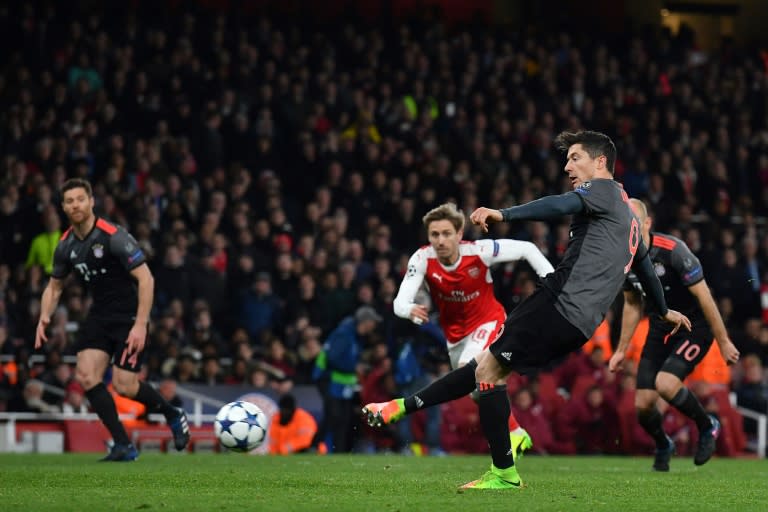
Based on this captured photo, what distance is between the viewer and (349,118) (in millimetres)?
21703

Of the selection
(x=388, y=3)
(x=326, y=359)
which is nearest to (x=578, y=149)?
(x=326, y=359)

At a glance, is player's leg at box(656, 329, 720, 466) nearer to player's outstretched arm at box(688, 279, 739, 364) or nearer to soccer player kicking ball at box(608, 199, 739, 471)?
soccer player kicking ball at box(608, 199, 739, 471)

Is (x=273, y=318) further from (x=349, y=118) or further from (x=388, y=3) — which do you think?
(x=388, y=3)

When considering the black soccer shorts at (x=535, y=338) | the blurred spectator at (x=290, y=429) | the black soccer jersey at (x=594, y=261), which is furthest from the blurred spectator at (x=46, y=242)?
the black soccer jersey at (x=594, y=261)

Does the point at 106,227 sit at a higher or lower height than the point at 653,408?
higher

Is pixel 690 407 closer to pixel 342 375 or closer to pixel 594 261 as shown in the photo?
pixel 594 261

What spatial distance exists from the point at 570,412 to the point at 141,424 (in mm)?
5220

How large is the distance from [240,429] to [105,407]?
1.60 m

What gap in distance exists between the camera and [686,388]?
11.6 metres

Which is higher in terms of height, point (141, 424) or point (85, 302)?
point (85, 302)

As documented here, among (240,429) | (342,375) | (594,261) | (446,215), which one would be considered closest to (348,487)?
(594,261)

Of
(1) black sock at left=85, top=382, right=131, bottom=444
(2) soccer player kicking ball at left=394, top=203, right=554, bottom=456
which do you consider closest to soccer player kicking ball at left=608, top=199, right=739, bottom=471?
(2) soccer player kicking ball at left=394, top=203, right=554, bottom=456

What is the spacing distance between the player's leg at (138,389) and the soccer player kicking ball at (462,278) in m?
2.44

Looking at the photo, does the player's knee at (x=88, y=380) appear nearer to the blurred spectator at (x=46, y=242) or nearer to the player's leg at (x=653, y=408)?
the player's leg at (x=653, y=408)
